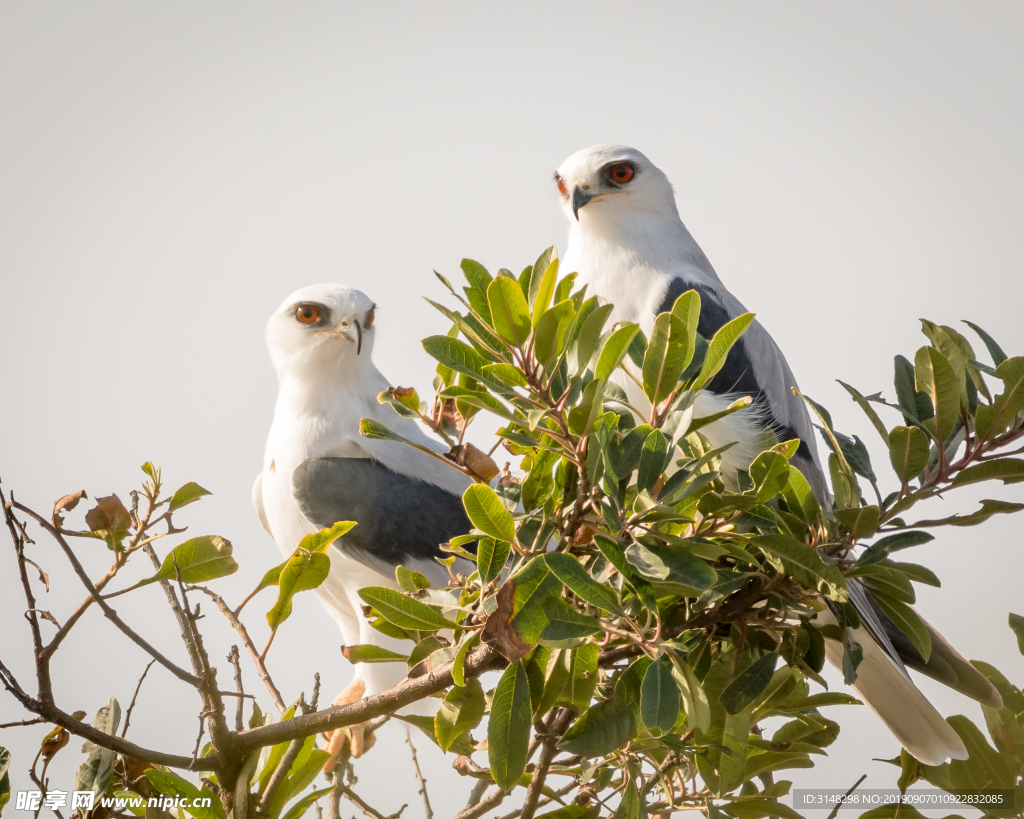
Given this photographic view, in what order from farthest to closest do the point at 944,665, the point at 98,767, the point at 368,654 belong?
the point at 944,665
the point at 98,767
the point at 368,654

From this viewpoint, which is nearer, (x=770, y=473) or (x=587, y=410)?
(x=587, y=410)

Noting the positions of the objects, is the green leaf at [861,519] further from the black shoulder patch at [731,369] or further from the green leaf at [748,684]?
the black shoulder patch at [731,369]

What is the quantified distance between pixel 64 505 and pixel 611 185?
9.19 ft

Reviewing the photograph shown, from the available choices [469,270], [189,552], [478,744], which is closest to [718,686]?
[478,744]

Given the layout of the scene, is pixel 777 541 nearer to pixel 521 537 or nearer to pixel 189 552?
pixel 521 537

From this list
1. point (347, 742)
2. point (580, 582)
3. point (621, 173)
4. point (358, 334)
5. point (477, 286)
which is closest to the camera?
point (580, 582)

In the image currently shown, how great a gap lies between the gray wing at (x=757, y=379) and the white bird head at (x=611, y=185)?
55 centimetres

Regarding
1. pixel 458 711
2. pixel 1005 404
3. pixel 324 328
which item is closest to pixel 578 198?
pixel 324 328

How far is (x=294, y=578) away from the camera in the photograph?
1.98 metres

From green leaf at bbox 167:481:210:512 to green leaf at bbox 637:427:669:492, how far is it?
1.05 metres

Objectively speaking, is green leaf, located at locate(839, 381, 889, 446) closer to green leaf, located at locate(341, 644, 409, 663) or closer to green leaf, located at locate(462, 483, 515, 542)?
green leaf, located at locate(462, 483, 515, 542)

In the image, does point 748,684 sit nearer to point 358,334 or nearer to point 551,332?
point 551,332

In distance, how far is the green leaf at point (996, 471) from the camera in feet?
5.47

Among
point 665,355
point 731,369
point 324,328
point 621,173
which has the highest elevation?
point 621,173
